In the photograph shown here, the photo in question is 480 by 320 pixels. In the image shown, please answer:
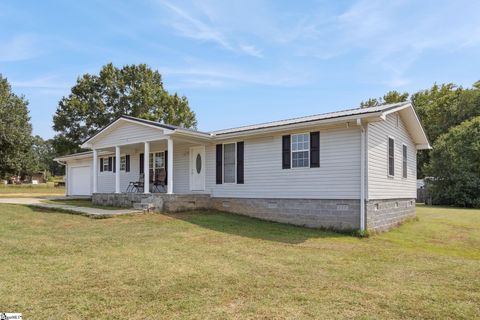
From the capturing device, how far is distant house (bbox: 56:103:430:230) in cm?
1085

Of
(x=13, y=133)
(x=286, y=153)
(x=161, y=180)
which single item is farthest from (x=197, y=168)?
(x=13, y=133)

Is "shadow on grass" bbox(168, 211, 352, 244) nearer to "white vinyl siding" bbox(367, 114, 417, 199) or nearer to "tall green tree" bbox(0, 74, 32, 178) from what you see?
→ "white vinyl siding" bbox(367, 114, 417, 199)

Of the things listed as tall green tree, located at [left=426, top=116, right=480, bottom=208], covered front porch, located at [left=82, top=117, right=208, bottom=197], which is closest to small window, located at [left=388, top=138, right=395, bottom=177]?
covered front porch, located at [left=82, top=117, right=208, bottom=197]

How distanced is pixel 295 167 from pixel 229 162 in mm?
3036

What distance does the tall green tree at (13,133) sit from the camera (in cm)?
3138

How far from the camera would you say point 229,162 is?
14.1m

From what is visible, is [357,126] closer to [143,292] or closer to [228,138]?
[228,138]

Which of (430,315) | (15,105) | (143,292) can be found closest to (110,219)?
(143,292)

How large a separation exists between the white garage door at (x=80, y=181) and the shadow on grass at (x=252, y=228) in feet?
38.3

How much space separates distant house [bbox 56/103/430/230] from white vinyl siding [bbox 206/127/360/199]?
0.03 meters

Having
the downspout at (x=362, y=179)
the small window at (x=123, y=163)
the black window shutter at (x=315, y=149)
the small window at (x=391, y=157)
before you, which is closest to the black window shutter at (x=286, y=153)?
the black window shutter at (x=315, y=149)

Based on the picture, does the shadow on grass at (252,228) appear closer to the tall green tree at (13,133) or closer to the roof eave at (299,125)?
the roof eave at (299,125)

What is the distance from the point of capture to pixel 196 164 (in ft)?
50.3

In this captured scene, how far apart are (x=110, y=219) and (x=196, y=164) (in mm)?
4861
